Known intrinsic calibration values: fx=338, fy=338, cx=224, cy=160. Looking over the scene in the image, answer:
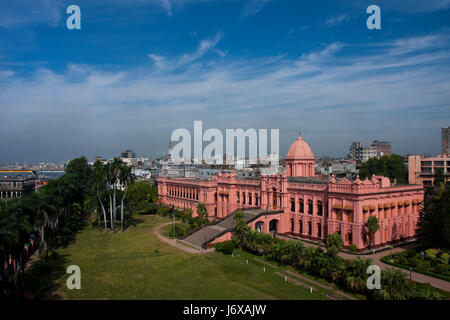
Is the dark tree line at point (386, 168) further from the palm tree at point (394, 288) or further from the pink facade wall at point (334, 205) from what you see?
the palm tree at point (394, 288)

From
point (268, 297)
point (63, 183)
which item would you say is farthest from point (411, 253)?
point (63, 183)

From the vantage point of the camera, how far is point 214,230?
58.1 m

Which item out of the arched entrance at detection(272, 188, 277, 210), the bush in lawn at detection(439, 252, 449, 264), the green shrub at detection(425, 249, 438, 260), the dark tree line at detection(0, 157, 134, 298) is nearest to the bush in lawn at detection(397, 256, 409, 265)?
the green shrub at detection(425, 249, 438, 260)

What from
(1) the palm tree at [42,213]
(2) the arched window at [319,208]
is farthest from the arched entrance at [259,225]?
(1) the palm tree at [42,213]

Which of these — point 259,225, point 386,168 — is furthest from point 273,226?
point 386,168

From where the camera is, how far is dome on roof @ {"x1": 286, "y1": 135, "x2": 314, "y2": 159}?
68438mm

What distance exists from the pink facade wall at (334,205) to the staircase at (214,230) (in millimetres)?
2013

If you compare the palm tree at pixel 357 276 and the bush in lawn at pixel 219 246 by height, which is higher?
the palm tree at pixel 357 276

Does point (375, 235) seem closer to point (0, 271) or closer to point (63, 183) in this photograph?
point (0, 271)

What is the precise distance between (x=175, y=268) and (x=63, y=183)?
40.9 metres

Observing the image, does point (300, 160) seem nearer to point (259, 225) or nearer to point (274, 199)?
point (274, 199)

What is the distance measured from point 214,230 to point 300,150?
968 inches

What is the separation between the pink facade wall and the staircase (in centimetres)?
201

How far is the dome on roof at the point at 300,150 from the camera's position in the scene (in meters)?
68.4
